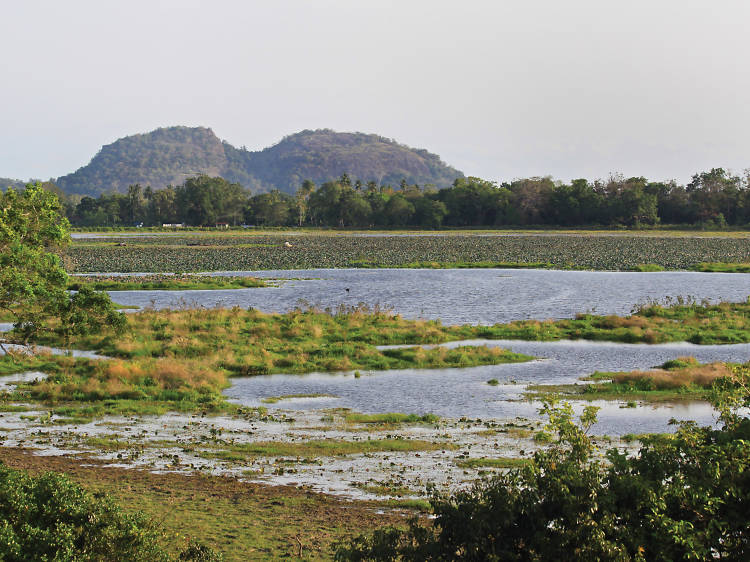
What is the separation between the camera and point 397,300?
58.3 m

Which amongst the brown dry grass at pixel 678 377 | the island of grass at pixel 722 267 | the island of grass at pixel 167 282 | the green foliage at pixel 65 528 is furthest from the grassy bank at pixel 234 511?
the island of grass at pixel 722 267

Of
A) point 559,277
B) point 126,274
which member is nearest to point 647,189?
point 559,277

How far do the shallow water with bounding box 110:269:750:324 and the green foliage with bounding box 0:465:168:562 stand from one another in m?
38.2


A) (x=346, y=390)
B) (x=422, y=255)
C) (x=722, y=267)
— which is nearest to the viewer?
(x=346, y=390)

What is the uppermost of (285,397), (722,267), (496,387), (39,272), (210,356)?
(39,272)

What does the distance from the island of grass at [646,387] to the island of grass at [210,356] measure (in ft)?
20.7

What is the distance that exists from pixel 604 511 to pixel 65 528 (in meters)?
6.83

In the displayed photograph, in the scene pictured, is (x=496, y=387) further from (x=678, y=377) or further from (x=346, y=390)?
(x=678, y=377)

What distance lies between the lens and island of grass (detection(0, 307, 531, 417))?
26641mm

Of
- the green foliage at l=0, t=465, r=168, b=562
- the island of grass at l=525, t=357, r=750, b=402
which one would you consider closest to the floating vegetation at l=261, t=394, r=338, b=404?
the island of grass at l=525, t=357, r=750, b=402

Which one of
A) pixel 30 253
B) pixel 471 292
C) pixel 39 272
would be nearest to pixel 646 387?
pixel 39 272

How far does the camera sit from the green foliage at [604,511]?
8805 millimetres

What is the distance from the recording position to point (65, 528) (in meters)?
9.46

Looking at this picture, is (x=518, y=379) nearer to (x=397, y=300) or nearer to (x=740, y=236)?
(x=397, y=300)
